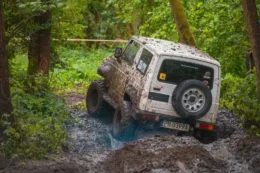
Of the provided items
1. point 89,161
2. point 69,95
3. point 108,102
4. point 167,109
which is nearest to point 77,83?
point 69,95

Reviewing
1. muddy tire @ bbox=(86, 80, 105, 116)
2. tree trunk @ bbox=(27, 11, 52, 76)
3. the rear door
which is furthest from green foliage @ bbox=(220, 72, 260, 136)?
tree trunk @ bbox=(27, 11, 52, 76)

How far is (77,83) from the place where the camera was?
66.4ft

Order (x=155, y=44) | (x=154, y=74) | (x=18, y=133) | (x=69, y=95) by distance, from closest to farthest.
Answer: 1. (x=18, y=133)
2. (x=154, y=74)
3. (x=155, y=44)
4. (x=69, y=95)

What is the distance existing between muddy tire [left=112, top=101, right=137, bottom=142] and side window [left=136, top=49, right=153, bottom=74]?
2.47ft

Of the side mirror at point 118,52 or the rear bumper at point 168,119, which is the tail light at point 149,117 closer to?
the rear bumper at point 168,119

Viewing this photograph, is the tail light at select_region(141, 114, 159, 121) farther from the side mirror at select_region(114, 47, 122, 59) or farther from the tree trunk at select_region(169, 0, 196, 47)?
the tree trunk at select_region(169, 0, 196, 47)

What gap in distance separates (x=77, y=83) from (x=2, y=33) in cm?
1185

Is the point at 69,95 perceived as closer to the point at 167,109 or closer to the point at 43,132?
the point at 167,109

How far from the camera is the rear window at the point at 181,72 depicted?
10.8m

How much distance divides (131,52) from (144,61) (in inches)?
42.7

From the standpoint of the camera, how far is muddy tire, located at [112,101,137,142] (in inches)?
434

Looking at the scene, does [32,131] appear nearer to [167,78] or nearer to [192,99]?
[167,78]

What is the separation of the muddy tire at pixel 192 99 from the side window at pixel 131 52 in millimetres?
1820

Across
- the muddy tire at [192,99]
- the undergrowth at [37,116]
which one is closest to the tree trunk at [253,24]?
the muddy tire at [192,99]
